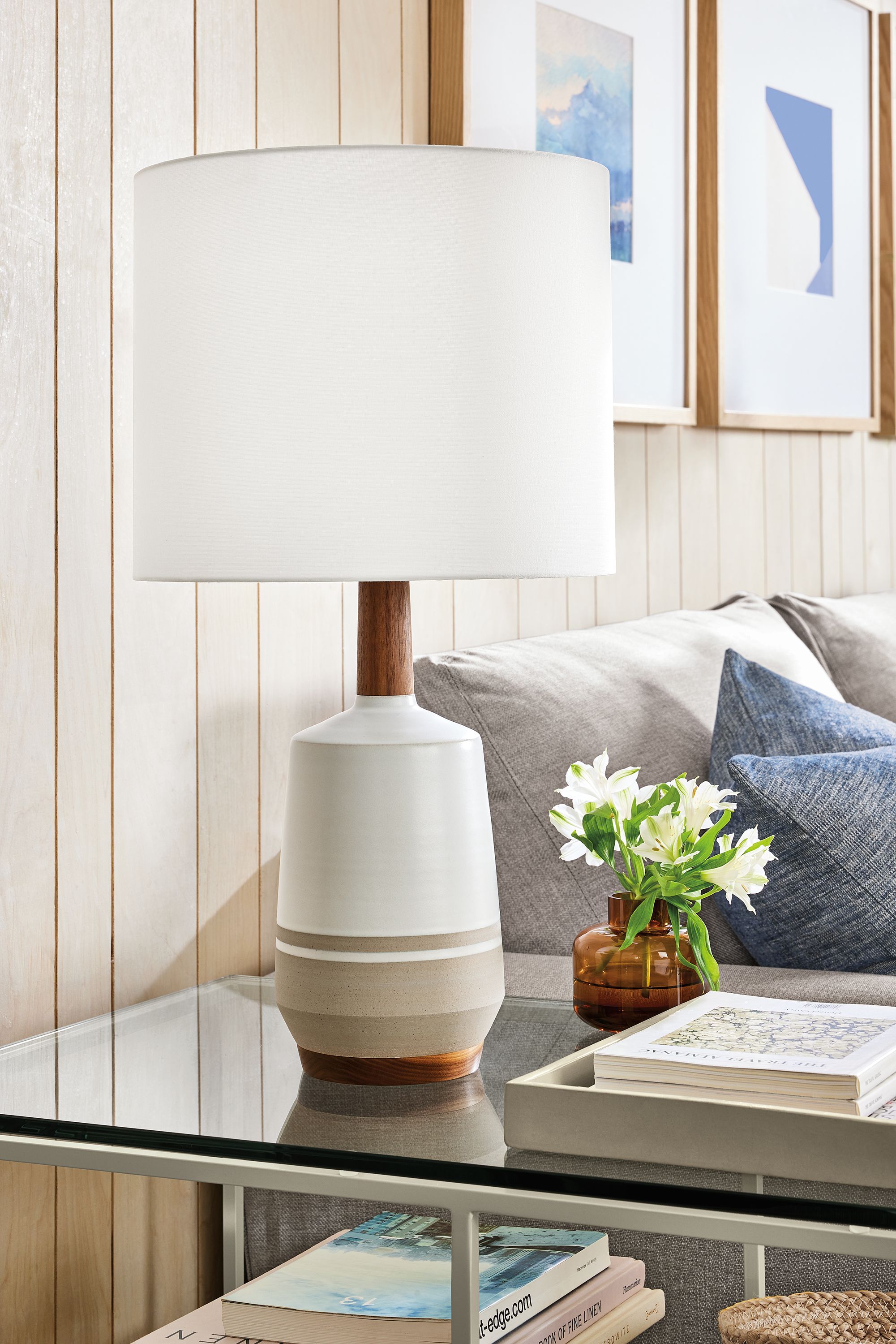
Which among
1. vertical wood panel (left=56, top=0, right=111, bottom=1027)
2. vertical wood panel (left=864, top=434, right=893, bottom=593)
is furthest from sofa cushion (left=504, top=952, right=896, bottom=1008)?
vertical wood panel (left=864, top=434, right=893, bottom=593)

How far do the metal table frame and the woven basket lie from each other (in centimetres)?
22

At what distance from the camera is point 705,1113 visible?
0.86 metres

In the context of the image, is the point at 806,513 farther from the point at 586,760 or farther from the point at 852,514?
the point at 586,760

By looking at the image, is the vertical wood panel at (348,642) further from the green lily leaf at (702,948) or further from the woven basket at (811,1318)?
the woven basket at (811,1318)

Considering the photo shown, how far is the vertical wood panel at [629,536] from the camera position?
205cm

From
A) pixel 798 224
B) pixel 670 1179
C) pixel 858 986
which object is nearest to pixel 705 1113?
pixel 670 1179

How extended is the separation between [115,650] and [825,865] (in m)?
0.63

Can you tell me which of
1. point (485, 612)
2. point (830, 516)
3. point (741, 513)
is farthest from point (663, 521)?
point (830, 516)

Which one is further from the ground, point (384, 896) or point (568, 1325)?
point (384, 896)

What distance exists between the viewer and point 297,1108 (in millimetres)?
973

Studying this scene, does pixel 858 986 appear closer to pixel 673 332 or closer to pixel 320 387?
pixel 320 387

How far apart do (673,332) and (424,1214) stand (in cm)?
130

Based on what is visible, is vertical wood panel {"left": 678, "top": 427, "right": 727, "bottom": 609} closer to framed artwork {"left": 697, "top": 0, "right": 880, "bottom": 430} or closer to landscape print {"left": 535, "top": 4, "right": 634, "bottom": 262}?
framed artwork {"left": 697, "top": 0, "right": 880, "bottom": 430}

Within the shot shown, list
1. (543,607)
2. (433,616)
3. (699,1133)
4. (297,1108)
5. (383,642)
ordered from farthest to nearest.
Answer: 1. (543,607)
2. (433,616)
3. (383,642)
4. (297,1108)
5. (699,1133)
